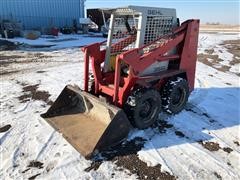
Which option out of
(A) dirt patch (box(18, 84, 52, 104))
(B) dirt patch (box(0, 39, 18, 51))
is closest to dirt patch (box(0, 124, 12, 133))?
(A) dirt patch (box(18, 84, 52, 104))

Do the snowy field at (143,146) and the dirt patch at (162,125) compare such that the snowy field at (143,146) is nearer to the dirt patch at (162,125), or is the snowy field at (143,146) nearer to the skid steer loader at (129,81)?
the dirt patch at (162,125)

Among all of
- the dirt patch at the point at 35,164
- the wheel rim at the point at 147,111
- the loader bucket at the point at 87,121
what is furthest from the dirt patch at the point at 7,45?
the dirt patch at the point at 35,164

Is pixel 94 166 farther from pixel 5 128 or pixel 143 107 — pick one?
pixel 5 128

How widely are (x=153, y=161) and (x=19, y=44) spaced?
51.2ft

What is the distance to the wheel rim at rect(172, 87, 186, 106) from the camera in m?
5.34

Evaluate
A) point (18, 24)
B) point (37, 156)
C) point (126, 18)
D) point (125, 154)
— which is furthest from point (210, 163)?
point (18, 24)

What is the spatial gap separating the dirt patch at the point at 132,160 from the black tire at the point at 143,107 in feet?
1.16

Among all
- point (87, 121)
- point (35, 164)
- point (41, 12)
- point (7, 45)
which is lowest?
point (7, 45)

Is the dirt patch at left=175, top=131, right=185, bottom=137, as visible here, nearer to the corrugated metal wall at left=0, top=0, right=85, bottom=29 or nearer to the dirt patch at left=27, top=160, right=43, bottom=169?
the dirt patch at left=27, top=160, right=43, bottom=169

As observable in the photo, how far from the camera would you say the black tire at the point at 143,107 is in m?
4.37

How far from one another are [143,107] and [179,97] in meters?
1.17

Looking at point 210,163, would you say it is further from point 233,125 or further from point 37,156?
point 37,156

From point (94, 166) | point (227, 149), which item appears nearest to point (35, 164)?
point (94, 166)

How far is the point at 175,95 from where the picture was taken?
17.5 ft
